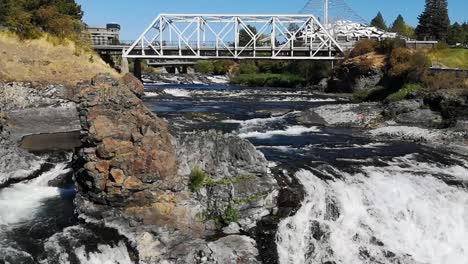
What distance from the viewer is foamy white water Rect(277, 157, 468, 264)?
16.9m

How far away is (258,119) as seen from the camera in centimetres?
4109

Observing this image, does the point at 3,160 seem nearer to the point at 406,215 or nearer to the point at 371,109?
the point at 406,215

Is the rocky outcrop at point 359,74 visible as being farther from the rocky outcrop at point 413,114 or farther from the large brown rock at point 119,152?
the large brown rock at point 119,152

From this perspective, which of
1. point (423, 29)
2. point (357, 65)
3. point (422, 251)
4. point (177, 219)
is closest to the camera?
point (177, 219)

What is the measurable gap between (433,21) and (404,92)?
251 feet

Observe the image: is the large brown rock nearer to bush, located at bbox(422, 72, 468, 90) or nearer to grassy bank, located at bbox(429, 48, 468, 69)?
bush, located at bbox(422, 72, 468, 90)

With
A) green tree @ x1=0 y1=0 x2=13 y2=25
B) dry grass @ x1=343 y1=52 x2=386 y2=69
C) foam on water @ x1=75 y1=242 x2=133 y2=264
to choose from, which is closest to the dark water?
foam on water @ x1=75 y1=242 x2=133 y2=264

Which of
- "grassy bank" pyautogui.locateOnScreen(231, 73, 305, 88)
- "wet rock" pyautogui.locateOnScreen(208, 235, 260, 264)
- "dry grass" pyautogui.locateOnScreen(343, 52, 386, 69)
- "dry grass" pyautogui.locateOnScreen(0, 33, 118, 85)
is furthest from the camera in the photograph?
"grassy bank" pyautogui.locateOnScreen(231, 73, 305, 88)

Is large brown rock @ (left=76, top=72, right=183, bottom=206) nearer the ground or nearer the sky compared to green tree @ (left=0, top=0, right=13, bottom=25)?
nearer the ground

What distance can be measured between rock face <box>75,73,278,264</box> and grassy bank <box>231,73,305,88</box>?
76.4 m

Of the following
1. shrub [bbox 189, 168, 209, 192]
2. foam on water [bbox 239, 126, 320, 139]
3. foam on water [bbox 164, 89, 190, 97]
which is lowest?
foam on water [bbox 239, 126, 320, 139]

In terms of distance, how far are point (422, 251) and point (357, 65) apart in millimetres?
54757

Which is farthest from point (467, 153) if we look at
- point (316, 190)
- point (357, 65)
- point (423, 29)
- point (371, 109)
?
point (423, 29)

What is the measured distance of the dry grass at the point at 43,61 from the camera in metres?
41.0
